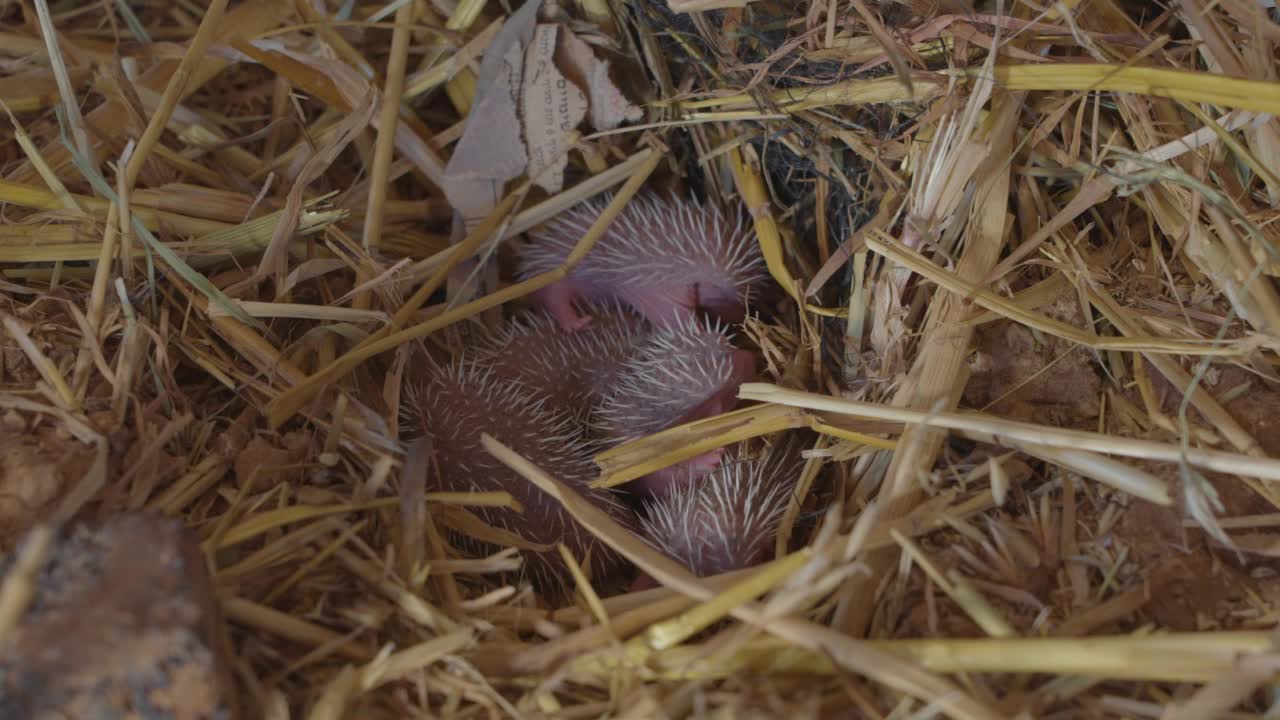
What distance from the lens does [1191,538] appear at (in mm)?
1133

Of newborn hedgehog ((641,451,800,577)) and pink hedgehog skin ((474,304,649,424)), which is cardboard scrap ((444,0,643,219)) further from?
newborn hedgehog ((641,451,800,577))

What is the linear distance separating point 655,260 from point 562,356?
240 millimetres

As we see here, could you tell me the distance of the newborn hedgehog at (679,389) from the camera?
4.93 ft

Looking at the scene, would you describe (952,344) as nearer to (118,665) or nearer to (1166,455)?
(1166,455)

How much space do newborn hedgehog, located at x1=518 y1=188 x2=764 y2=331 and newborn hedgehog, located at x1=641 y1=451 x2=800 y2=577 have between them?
37 centimetres

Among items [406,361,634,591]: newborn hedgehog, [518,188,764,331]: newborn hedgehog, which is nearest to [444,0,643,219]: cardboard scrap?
[518,188,764,331]: newborn hedgehog

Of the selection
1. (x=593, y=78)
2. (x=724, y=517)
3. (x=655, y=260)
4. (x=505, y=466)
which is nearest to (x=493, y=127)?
(x=593, y=78)

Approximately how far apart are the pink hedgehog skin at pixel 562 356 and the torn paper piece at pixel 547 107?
28cm

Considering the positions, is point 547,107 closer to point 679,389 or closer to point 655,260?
point 655,260

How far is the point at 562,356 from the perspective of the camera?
65.2 inches

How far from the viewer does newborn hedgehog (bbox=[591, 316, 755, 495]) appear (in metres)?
1.50

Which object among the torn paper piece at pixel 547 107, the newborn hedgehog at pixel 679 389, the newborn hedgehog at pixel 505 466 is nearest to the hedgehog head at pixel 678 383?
Result: the newborn hedgehog at pixel 679 389

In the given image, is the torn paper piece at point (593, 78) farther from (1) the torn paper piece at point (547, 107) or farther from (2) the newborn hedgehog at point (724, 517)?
(2) the newborn hedgehog at point (724, 517)

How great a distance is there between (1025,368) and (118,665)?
47.1 inches
